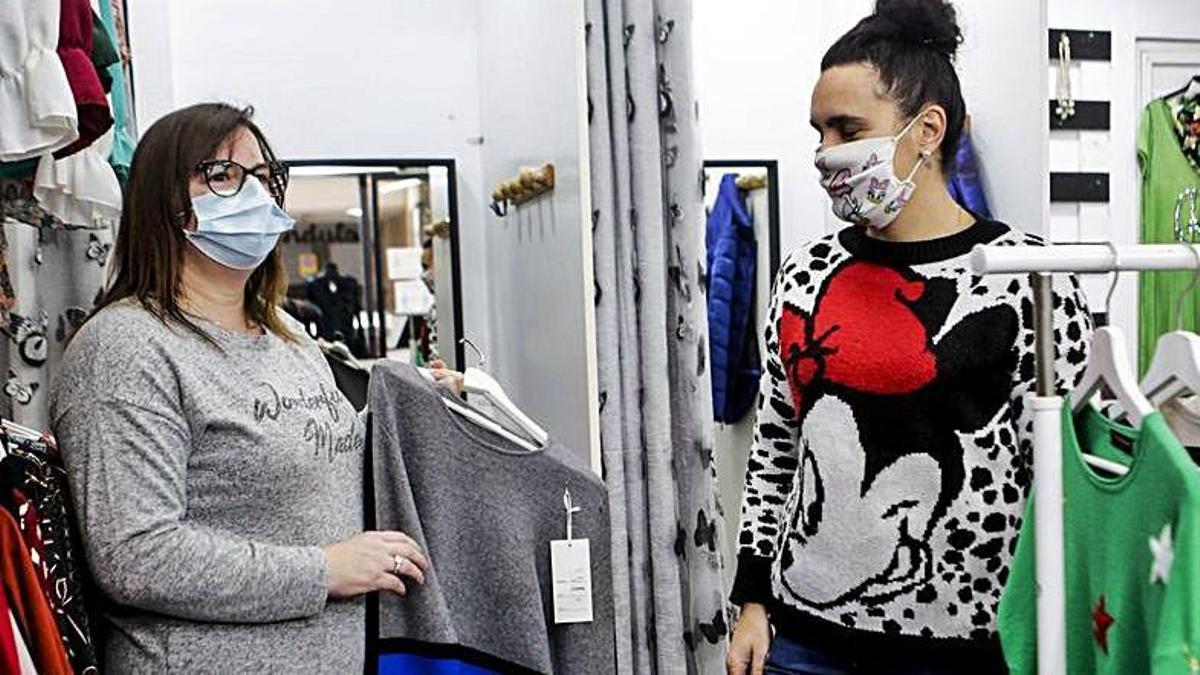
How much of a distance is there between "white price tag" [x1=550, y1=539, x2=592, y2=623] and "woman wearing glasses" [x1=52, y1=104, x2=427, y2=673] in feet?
0.65

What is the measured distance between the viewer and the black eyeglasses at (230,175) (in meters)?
1.39

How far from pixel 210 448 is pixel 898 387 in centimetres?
81

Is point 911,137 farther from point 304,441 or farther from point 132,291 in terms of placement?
point 132,291

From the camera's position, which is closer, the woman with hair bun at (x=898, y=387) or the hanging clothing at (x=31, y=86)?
the hanging clothing at (x=31, y=86)

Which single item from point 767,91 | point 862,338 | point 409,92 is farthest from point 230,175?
point 767,91

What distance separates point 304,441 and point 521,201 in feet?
4.13

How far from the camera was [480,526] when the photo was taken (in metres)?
1.55

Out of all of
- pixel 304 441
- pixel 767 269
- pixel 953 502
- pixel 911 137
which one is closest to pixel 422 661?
pixel 304 441

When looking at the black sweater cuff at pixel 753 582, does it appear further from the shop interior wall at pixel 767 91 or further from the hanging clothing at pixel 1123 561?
the shop interior wall at pixel 767 91

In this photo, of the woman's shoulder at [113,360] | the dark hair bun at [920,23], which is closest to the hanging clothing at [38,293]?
the woman's shoulder at [113,360]

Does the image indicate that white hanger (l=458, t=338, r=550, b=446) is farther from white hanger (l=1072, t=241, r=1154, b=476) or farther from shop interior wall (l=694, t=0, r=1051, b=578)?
shop interior wall (l=694, t=0, r=1051, b=578)

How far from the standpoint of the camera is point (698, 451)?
2.13 metres

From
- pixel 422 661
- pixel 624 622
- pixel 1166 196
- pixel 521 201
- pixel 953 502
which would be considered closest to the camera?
pixel 953 502

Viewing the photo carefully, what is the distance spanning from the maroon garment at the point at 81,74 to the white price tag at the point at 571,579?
2.58 feet
